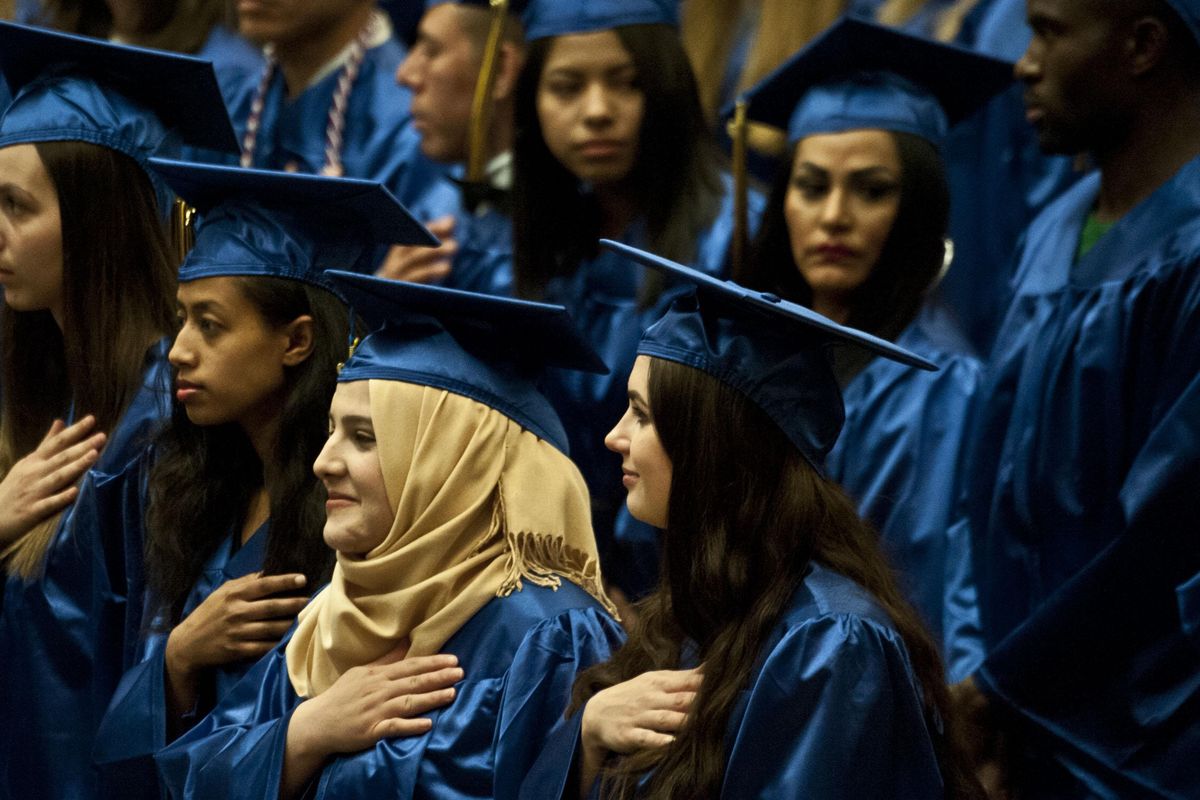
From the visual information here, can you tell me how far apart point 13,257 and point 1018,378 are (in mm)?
2233

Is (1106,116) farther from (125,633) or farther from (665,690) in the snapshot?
(125,633)

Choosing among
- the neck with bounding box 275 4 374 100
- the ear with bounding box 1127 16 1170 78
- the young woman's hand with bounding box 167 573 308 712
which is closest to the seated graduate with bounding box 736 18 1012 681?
the ear with bounding box 1127 16 1170 78

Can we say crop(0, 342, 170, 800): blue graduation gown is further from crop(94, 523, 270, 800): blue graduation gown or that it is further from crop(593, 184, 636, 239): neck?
crop(593, 184, 636, 239): neck

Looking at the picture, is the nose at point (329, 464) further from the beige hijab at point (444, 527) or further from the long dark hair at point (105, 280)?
the long dark hair at point (105, 280)

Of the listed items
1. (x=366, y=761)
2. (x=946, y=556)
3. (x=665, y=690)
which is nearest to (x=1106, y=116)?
(x=946, y=556)

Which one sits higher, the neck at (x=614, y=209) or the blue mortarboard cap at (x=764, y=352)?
the blue mortarboard cap at (x=764, y=352)

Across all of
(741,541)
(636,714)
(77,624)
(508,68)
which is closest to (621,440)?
(741,541)

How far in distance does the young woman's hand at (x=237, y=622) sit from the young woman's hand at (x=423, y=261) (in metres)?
1.53

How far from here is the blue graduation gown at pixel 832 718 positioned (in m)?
2.65

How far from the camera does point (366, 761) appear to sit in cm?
320

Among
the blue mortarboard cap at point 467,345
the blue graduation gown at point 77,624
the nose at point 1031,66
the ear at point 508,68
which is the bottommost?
the blue graduation gown at point 77,624

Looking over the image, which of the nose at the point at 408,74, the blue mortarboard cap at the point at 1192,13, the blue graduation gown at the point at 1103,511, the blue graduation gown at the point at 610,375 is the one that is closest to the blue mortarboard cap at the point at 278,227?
the blue graduation gown at the point at 610,375

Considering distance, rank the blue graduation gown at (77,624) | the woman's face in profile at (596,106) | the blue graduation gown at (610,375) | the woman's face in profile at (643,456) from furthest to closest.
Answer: the woman's face in profile at (596,106) < the blue graduation gown at (610,375) < the blue graduation gown at (77,624) < the woman's face in profile at (643,456)

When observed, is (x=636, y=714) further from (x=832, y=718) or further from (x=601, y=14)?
(x=601, y=14)
